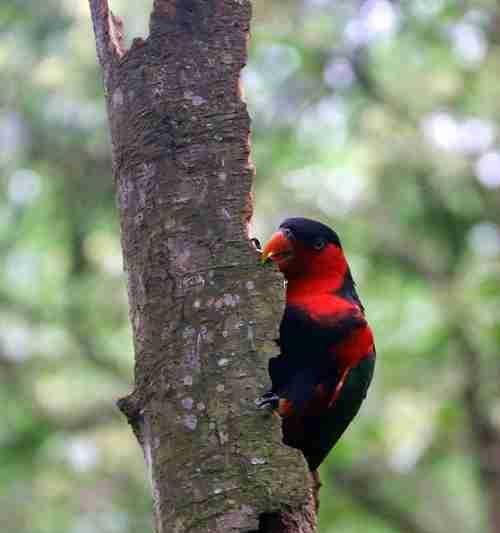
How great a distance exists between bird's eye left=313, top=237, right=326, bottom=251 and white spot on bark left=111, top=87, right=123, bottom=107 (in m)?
0.91

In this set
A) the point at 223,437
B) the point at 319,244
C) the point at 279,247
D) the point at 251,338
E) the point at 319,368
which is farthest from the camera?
the point at 319,244

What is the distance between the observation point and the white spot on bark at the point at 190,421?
8.08ft

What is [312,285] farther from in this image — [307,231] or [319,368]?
[319,368]

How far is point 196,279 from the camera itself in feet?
8.55

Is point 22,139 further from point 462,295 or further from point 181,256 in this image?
point 181,256

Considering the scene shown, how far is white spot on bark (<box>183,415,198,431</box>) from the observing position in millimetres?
2463

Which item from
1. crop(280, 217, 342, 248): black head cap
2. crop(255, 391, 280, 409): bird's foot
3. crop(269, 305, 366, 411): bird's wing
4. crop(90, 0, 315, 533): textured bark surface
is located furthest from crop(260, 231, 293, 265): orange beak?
crop(255, 391, 280, 409): bird's foot

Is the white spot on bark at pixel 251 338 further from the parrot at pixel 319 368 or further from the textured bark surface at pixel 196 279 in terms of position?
the parrot at pixel 319 368

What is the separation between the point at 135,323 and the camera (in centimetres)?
266

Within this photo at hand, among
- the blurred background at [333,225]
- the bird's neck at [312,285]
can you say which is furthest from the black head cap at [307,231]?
the blurred background at [333,225]

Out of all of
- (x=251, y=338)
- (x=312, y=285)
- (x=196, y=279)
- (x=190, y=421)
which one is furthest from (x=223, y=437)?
(x=312, y=285)

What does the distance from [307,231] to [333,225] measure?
371 cm

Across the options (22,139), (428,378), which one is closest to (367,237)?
(428,378)

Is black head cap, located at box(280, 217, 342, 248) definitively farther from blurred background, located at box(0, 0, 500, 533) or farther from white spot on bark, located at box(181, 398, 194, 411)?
blurred background, located at box(0, 0, 500, 533)
